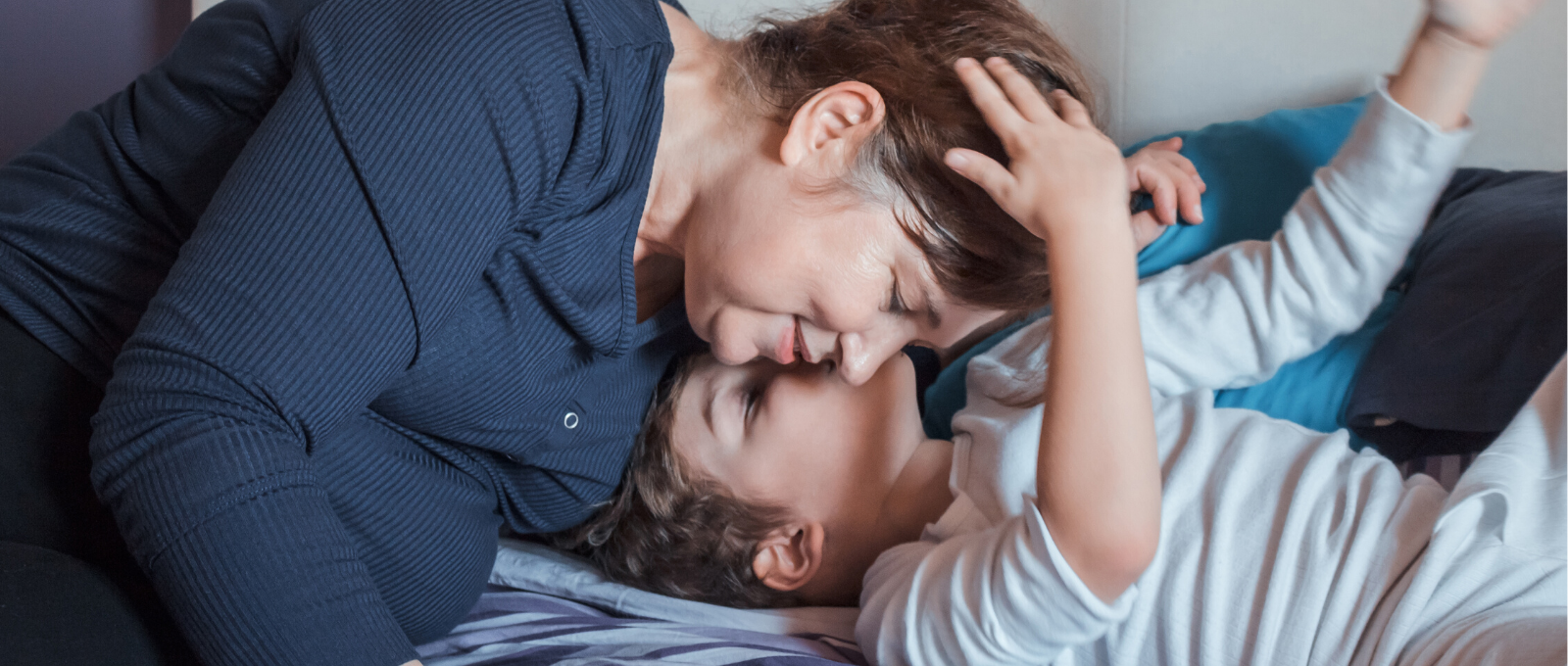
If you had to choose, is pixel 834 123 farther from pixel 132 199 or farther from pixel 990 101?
pixel 132 199

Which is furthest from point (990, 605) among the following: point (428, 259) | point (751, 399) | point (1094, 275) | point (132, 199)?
point (132, 199)

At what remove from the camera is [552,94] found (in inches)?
27.7

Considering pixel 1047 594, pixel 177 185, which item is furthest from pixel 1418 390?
pixel 177 185

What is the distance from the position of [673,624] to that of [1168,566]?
0.49 metres

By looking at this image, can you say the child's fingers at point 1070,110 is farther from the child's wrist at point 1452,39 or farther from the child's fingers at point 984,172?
the child's wrist at point 1452,39

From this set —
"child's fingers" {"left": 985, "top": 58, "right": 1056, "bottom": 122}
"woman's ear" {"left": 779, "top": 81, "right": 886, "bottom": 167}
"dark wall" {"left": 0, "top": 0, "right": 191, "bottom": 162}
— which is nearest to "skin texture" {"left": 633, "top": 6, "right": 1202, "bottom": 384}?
"woman's ear" {"left": 779, "top": 81, "right": 886, "bottom": 167}

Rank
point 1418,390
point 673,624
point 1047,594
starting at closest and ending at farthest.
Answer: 1. point 1047,594
2. point 1418,390
3. point 673,624

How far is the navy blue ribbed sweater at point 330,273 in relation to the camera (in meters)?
0.61

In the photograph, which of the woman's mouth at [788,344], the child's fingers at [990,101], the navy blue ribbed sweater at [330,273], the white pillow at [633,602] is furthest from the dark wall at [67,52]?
the child's fingers at [990,101]

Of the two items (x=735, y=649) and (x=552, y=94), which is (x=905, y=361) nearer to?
(x=735, y=649)

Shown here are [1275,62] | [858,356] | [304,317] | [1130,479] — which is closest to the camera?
[304,317]

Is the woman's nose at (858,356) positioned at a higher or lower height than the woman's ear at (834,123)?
lower

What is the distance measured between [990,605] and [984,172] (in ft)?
1.15

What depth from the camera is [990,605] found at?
0.81 meters
